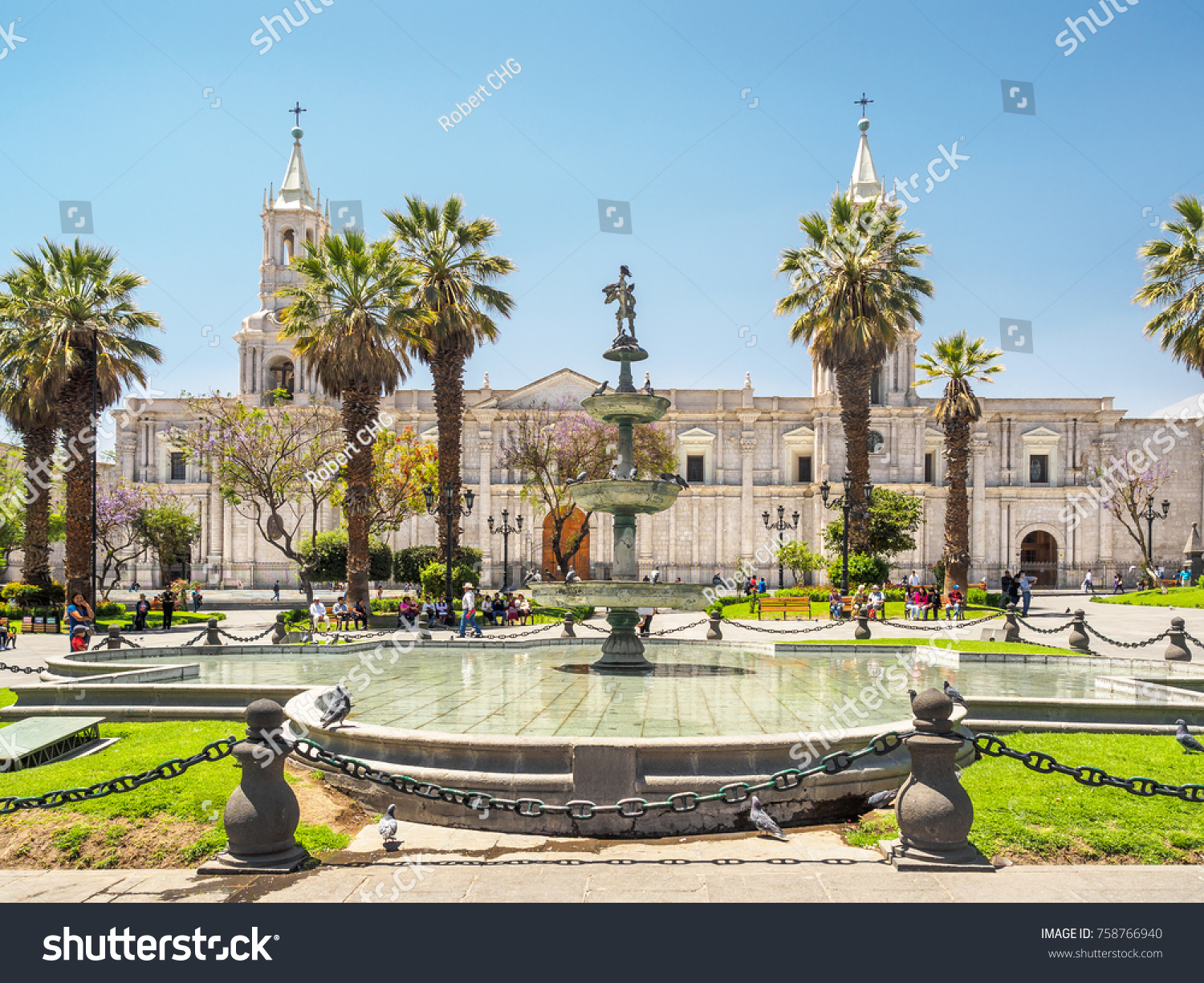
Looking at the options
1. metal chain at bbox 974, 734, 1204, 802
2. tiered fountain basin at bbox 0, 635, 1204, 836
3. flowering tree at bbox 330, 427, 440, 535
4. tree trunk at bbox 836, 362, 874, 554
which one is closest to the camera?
metal chain at bbox 974, 734, 1204, 802

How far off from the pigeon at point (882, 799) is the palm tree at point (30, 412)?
2434 centimetres

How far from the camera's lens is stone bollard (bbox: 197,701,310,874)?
16.2 ft

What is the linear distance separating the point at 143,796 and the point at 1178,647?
13552 millimetres

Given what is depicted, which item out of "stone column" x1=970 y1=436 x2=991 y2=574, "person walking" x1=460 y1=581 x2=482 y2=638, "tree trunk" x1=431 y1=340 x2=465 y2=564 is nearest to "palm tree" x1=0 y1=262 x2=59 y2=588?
"tree trunk" x1=431 y1=340 x2=465 y2=564

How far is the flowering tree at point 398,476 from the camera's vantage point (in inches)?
1312

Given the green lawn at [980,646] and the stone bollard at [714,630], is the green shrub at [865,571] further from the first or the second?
the stone bollard at [714,630]

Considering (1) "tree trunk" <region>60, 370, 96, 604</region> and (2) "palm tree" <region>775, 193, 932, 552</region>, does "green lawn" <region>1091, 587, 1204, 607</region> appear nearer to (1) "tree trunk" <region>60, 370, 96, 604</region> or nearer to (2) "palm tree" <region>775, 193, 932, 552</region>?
(2) "palm tree" <region>775, 193, 932, 552</region>

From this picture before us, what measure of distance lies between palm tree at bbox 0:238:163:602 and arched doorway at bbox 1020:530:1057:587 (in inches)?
1750

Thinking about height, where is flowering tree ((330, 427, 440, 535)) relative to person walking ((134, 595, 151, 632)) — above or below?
above

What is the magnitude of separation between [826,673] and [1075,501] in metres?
43.7

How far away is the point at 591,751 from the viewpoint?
19.1ft

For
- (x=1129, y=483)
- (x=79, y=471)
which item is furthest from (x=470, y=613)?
(x=1129, y=483)

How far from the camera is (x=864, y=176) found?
155 ft

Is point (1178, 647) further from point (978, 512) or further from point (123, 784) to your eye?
point (978, 512)
